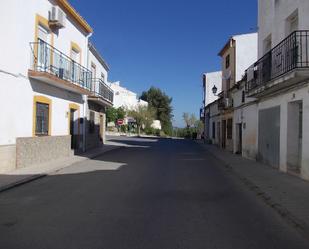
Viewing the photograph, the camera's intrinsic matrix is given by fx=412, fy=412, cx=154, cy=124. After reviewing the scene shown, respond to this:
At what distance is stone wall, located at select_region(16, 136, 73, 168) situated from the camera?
47.8ft

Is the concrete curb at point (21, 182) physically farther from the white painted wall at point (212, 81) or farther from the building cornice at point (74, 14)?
the white painted wall at point (212, 81)

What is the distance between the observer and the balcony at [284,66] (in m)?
12.1

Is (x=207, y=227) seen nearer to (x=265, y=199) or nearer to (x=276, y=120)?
(x=265, y=199)

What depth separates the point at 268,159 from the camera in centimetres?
1725

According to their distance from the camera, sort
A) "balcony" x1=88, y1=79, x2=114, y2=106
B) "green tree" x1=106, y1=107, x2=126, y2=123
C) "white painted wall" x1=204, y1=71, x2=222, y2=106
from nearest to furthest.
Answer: "balcony" x1=88, y1=79, x2=114, y2=106
"white painted wall" x1=204, y1=71, x2=222, y2=106
"green tree" x1=106, y1=107, x2=126, y2=123

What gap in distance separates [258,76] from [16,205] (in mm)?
12062

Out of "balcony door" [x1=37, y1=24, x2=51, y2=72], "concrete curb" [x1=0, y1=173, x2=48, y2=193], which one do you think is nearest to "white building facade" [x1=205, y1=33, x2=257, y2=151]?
"balcony door" [x1=37, y1=24, x2=51, y2=72]

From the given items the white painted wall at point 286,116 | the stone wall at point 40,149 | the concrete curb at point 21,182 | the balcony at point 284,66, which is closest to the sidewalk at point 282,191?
the white painted wall at point 286,116

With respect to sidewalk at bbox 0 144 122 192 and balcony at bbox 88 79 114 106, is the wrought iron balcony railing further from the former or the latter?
sidewalk at bbox 0 144 122 192

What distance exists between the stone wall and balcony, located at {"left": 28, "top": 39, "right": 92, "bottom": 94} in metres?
2.38

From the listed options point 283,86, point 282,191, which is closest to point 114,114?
point 283,86

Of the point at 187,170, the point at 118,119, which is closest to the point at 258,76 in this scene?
the point at 187,170

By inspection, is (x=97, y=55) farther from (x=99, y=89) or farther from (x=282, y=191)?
(x=282, y=191)

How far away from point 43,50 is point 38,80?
1230mm
